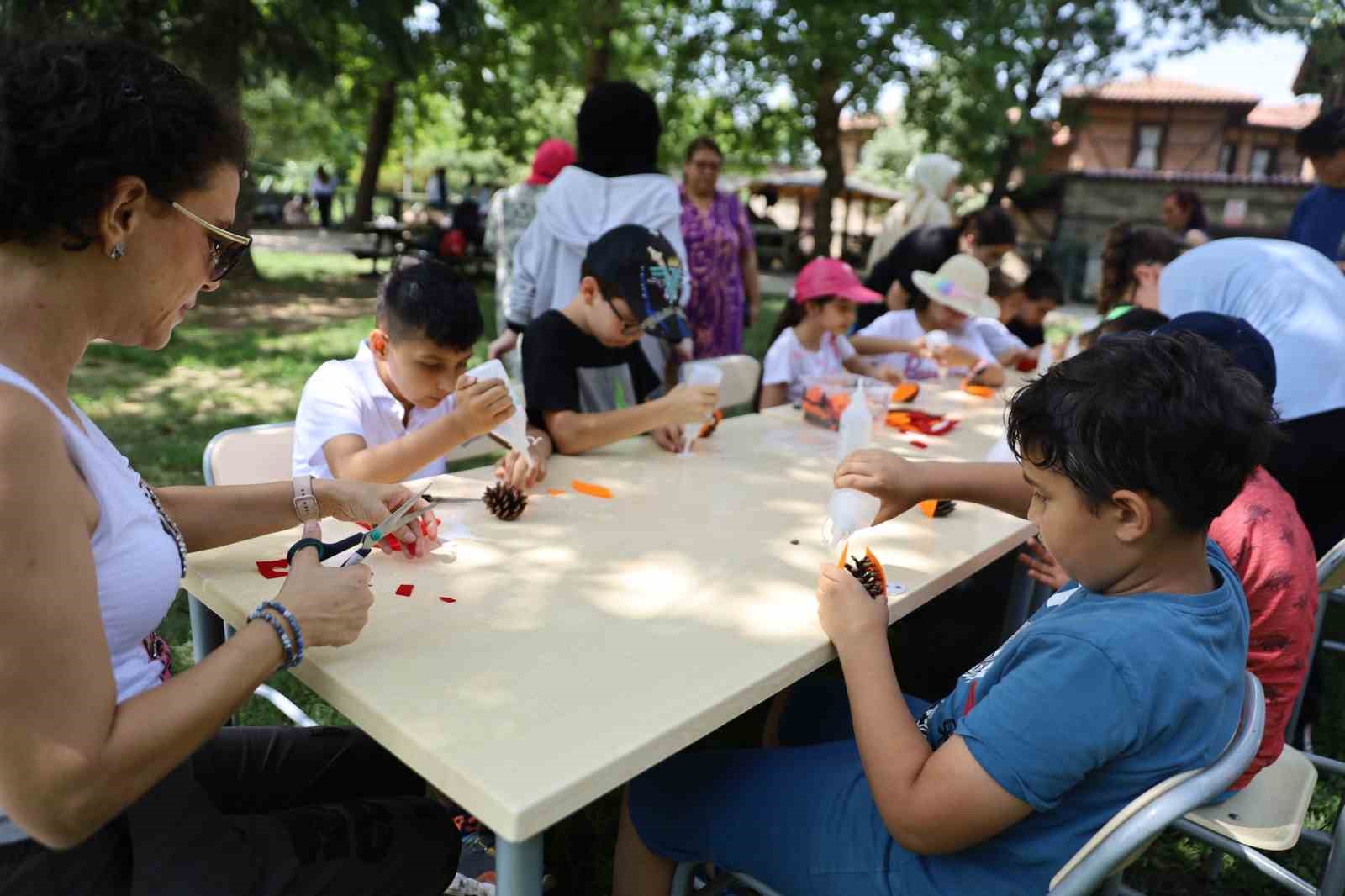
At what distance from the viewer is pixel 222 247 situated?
122cm

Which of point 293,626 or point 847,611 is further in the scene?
point 847,611

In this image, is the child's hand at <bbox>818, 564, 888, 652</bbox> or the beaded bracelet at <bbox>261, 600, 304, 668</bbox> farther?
the child's hand at <bbox>818, 564, 888, 652</bbox>

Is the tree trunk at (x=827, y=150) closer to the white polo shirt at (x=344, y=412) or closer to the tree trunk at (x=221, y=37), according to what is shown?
the tree trunk at (x=221, y=37)

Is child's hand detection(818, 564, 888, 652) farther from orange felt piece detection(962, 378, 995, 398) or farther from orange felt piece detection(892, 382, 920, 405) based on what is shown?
orange felt piece detection(962, 378, 995, 398)

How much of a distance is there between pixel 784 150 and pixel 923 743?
1615cm

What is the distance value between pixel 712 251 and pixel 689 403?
6.78ft

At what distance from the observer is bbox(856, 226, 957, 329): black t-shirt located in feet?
15.4

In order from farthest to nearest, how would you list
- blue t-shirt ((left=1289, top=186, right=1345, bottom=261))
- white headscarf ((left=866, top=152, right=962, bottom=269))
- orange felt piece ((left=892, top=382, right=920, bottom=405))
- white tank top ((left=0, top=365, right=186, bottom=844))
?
white headscarf ((left=866, top=152, right=962, bottom=269)) < blue t-shirt ((left=1289, top=186, right=1345, bottom=261)) < orange felt piece ((left=892, top=382, right=920, bottom=405)) < white tank top ((left=0, top=365, right=186, bottom=844))

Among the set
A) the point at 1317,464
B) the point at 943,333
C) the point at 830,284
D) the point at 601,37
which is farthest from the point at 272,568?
the point at 601,37

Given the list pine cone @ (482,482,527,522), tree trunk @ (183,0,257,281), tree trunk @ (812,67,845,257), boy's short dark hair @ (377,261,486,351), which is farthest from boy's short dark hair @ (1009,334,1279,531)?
tree trunk @ (812,67,845,257)

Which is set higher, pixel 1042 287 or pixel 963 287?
pixel 963 287

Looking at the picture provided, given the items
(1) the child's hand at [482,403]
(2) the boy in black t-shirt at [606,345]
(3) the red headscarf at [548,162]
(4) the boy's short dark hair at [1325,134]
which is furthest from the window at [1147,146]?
(1) the child's hand at [482,403]

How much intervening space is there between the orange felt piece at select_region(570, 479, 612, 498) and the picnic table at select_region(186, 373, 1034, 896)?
0.01 meters

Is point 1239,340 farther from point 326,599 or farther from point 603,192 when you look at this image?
point 603,192
